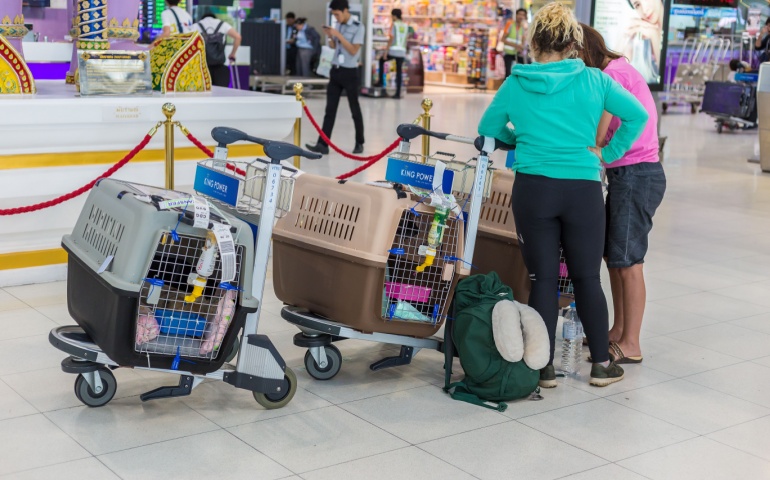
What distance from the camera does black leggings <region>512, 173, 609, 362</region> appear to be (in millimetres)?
3645

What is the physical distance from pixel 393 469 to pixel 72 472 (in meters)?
0.95

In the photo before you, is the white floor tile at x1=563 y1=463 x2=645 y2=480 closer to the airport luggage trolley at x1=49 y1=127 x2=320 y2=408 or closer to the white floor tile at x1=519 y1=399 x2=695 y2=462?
the white floor tile at x1=519 y1=399 x2=695 y2=462

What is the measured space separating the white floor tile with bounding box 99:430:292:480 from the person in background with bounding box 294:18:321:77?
16328 mm

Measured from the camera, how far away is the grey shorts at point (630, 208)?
406 cm

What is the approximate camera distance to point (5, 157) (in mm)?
5059

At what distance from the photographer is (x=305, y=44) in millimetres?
18969

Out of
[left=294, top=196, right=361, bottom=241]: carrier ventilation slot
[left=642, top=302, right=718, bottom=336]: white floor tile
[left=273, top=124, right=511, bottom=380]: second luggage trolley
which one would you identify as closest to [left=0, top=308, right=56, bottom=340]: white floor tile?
[left=273, top=124, right=511, bottom=380]: second luggage trolley

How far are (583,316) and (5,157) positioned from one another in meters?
3.01

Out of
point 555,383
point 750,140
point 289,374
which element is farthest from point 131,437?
point 750,140

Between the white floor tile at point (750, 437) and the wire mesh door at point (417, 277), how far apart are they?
3.57ft

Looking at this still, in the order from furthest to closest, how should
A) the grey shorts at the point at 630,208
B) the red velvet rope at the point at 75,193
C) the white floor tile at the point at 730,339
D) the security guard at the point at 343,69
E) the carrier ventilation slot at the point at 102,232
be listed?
the security guard at the point at 343,69
the red velvet rope at the point at 75,193
the white floor tile at the point at 730,339
the grey shorts at the point at 630,208
the carrier ventilation slot at the point at 102,232

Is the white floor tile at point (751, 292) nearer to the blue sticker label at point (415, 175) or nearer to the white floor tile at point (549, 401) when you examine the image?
the white floor tile at point (549, 401)

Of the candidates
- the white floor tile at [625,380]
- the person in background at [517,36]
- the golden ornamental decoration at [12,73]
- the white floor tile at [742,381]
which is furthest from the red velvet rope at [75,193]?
the person in background at [517,36]

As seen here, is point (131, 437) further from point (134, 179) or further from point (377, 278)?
point (134, 179)
